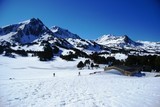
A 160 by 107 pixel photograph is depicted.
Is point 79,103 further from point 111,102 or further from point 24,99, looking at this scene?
point 24,99

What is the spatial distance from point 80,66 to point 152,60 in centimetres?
4042

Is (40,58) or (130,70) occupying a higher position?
(40,58)

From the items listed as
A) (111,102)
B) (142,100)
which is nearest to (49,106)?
(111,102)

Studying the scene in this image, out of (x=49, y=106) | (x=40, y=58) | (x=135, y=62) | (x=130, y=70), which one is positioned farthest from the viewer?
(x=40, y=58)

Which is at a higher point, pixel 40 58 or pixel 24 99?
pixel 40 58

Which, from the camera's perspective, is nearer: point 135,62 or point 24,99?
point 24,99

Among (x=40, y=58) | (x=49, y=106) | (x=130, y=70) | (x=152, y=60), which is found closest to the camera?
(x=49, y=106)

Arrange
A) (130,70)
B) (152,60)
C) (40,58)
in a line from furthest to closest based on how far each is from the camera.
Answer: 1. (40,58)
2. (152,60)
3. (130,70)

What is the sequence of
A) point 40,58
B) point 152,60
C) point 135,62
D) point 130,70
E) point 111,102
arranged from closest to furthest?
point 111,102 < point 130,70 < point 152,60 < point 135,62 < point 40,58

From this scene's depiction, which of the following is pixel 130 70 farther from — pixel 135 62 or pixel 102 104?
pixel 102 104

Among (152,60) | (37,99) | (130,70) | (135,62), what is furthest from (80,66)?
(37,99)

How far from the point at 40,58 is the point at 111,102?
130042 mm

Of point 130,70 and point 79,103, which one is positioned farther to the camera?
point 130,70

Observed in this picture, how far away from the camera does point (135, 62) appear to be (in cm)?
11131
